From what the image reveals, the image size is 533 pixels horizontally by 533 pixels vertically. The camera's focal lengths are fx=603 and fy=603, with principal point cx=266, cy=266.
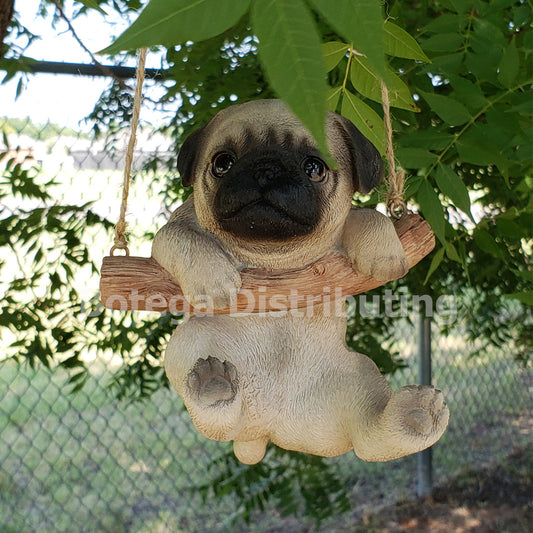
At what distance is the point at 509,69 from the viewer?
112 cm

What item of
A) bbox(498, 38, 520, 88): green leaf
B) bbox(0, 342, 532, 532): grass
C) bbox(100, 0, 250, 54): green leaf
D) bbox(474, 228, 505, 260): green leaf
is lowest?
bbox(0, 342, 532, 532): grass

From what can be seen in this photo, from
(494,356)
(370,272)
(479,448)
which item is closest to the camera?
(370,272)

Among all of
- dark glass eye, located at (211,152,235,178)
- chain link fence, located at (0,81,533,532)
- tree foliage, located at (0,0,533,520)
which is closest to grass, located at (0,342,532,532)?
chain link fence, located at (0,81,533,532)

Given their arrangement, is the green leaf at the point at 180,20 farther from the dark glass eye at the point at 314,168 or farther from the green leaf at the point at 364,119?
the green leaf at the point at 364,119

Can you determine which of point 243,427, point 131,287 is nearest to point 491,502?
point 243,427

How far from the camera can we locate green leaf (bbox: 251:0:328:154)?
43cm

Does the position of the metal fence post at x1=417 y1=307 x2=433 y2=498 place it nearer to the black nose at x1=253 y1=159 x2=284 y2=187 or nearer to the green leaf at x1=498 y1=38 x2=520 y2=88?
the green leaf at x1=498 y1=38 x2=520 y2=88

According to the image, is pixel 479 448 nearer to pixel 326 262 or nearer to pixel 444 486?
pixel 444 486

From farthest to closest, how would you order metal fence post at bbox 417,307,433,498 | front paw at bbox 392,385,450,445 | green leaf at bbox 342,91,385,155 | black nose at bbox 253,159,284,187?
1. metal fence post at bbox 417,307,433,498
2. green leaf at bbox 342,91,385,155
3. front paw at bbox 392,385,450,445
4. black nose at bbox 253,159,284,187

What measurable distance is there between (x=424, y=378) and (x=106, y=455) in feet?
5.68

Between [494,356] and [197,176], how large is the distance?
3.86m

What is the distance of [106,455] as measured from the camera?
3219mm

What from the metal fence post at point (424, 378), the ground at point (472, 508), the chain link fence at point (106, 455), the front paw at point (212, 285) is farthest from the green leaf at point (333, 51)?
the ground at point (472, 508)

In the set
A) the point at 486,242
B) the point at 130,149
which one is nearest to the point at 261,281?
the point at 130,149
